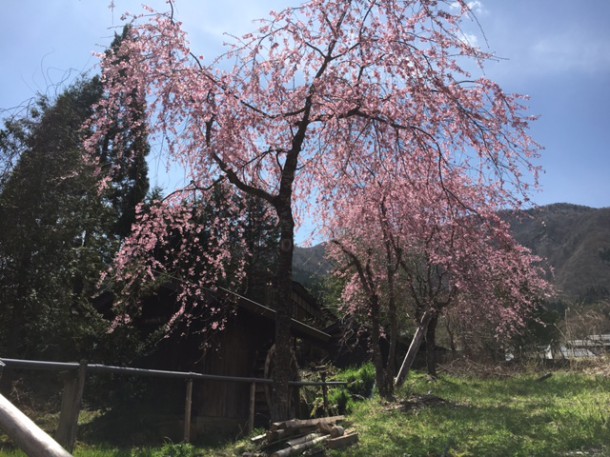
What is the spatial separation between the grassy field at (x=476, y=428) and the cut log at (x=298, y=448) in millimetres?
215

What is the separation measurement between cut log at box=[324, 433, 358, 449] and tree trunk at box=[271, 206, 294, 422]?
2.11 ft

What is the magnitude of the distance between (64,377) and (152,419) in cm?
652

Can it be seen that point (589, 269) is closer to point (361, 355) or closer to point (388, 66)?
point (361, 355)

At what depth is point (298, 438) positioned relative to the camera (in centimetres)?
561

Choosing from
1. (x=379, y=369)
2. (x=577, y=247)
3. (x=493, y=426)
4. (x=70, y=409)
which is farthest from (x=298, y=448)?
(x=577, y=247)

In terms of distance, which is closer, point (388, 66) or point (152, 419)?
point (388, 66)

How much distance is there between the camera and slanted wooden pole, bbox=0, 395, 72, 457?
191cm

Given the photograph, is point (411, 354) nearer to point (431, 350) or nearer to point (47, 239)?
point (431, 350)

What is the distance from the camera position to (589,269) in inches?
2788

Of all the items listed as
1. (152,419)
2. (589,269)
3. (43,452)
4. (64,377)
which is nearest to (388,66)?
(64,377)

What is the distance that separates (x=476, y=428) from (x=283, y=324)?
3.18 metres

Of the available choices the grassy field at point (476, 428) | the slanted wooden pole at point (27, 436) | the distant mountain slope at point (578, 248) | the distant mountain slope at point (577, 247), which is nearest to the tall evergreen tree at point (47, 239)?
the grassy field at point (476, 428)

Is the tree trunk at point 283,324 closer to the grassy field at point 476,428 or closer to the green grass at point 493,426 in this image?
the grassy field at point 476,428

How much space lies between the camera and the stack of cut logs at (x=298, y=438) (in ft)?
17.5
